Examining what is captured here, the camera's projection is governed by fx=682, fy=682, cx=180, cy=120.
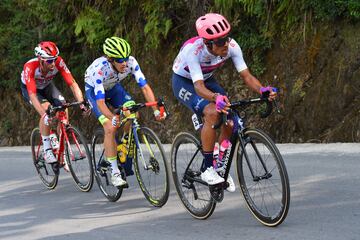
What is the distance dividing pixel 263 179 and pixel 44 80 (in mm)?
4678

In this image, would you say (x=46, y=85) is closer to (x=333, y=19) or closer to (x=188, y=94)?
(x=188, y=94)

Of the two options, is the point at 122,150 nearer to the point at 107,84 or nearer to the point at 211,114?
the point at 107,84

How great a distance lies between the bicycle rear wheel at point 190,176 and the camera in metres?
6.68

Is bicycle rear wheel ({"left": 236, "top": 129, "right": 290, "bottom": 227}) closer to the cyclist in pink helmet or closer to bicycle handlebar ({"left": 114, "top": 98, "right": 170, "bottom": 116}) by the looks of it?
the cyclist in pink helmet

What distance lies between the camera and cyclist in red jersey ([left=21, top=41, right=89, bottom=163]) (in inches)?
351

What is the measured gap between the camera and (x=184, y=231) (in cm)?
621

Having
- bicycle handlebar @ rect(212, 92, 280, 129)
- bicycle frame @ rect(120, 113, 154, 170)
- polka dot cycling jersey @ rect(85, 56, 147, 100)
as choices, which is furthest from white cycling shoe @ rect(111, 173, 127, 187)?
bicycle handlebar @ rect(212, 92, 280, 129)

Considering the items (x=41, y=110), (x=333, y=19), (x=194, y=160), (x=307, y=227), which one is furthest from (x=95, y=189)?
(x=333, y=19)

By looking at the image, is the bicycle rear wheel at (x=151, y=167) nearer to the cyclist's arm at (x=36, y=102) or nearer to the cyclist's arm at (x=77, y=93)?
the cyclist's arm at (x=77, y=93)

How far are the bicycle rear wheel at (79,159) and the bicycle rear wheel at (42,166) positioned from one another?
360 millimetres

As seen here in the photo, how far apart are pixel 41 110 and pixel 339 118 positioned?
16.5ft

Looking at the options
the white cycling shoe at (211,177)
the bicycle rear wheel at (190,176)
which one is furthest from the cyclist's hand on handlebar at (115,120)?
the white cycling shoe at (211,177)

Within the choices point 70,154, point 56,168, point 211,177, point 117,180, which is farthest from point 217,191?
point 56,168

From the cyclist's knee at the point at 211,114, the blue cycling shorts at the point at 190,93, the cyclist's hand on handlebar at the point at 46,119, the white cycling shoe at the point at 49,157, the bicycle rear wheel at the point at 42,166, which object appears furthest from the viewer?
the bicycle rear wheel at the point at 42,166
